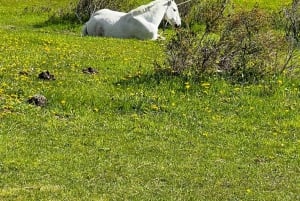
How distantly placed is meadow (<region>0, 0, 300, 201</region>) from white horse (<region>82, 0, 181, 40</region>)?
6301 millimetres

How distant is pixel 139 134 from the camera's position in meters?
11.3

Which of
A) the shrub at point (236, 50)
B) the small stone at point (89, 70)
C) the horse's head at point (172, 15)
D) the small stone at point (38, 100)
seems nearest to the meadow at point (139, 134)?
the small stone at point (38, 100)

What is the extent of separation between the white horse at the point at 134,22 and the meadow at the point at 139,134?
630 cm

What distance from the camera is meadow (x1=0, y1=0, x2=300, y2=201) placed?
29.3 feet

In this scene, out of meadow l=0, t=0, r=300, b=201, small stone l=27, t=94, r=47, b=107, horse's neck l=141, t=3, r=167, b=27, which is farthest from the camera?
horse's neck l=141, t=3, r=167, b=27

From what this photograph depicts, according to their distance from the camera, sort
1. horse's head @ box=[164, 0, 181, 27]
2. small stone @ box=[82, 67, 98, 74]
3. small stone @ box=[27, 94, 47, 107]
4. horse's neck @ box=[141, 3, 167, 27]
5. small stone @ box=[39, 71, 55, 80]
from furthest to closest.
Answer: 1. horse's head @ box=[164, 0, 181, 27]
2. horse's neck @ box=[141, 3, 167, 27]
3. small stone @ box=[82, 67, 98, 74]
4. small stone @ box=[39, 71, 55, 80]
5. small stone @ box=[27, 94, 47, 107]

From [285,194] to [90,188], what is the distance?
2.81 metres

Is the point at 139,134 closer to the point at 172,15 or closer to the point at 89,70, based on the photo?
the point at 89,70

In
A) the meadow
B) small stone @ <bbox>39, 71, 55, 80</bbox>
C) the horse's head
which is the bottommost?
the meadow

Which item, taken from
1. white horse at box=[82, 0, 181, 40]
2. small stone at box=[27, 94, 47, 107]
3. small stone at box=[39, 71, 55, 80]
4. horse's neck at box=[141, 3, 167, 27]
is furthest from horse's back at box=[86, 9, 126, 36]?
small stone at box=[27, 94, 47, 107]

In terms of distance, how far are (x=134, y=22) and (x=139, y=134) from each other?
12.7 metres

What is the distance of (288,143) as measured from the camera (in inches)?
443

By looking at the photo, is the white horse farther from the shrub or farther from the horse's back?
the shrub

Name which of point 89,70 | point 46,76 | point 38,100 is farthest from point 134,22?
point 38,100
